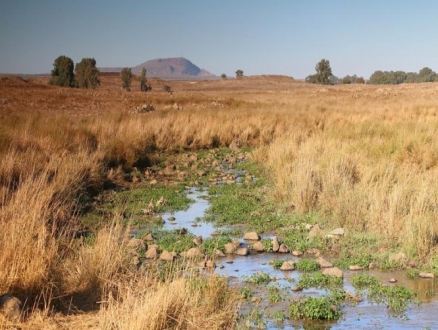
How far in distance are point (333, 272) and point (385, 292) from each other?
0.71 m

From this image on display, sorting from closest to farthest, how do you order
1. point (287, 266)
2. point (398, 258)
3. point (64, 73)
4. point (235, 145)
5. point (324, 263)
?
point (287, 266), point (324, 263), point (398, 258), point (235, 145), point (64, 73)

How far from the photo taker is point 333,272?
23.0 feet

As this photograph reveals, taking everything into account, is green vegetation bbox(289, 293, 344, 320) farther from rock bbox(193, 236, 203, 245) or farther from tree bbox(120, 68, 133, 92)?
tree bbox(120, 68, 133, 92)

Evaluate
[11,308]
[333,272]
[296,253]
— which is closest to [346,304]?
[333,272]

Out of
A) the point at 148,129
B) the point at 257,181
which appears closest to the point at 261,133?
the point at 148,129

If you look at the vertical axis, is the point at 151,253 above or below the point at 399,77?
below

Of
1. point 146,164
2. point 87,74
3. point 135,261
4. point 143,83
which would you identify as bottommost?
point 146,164

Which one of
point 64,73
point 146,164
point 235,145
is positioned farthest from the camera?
point 64,73

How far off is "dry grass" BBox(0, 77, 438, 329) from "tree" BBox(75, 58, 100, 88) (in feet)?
149

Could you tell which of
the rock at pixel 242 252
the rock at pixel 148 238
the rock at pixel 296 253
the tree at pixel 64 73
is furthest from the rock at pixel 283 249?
the tree at pixel 64 73

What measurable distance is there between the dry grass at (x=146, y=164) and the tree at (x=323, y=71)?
85.8 m

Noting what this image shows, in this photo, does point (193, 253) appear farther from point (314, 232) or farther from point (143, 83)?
point (143, 83)

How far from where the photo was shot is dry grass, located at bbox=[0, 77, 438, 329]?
5.26 m

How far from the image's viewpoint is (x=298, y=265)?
736cm
